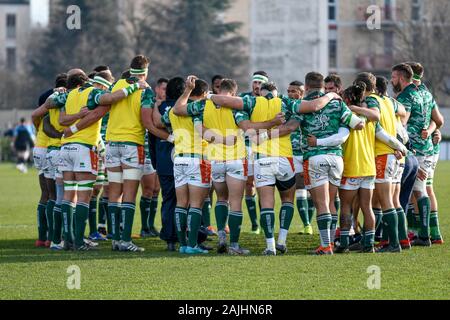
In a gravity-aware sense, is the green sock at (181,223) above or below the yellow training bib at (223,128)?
below

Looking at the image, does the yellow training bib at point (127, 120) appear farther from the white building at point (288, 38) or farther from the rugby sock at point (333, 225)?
the white building at point (288, 38)

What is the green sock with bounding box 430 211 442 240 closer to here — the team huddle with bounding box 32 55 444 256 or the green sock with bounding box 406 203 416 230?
the team huddle with bounding box 32 55 444 256

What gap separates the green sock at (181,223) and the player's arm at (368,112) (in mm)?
2436

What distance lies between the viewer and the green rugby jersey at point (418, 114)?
1424cm

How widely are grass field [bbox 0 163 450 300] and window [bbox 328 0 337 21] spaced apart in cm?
5834

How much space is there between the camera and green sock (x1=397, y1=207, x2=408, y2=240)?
13.6m

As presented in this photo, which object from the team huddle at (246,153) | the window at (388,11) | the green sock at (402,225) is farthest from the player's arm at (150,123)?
the window at (388,11)

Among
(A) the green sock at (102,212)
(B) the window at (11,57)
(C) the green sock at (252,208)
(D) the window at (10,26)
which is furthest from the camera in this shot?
(D) the window at (10,26)

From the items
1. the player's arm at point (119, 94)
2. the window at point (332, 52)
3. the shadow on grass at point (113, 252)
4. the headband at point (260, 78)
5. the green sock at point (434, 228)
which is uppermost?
the window at point (332, 52)

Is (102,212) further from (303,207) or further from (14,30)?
(14,30)

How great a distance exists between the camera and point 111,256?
13445 millimetres

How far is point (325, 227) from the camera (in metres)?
13.1

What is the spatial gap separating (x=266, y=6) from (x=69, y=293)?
213 feet
